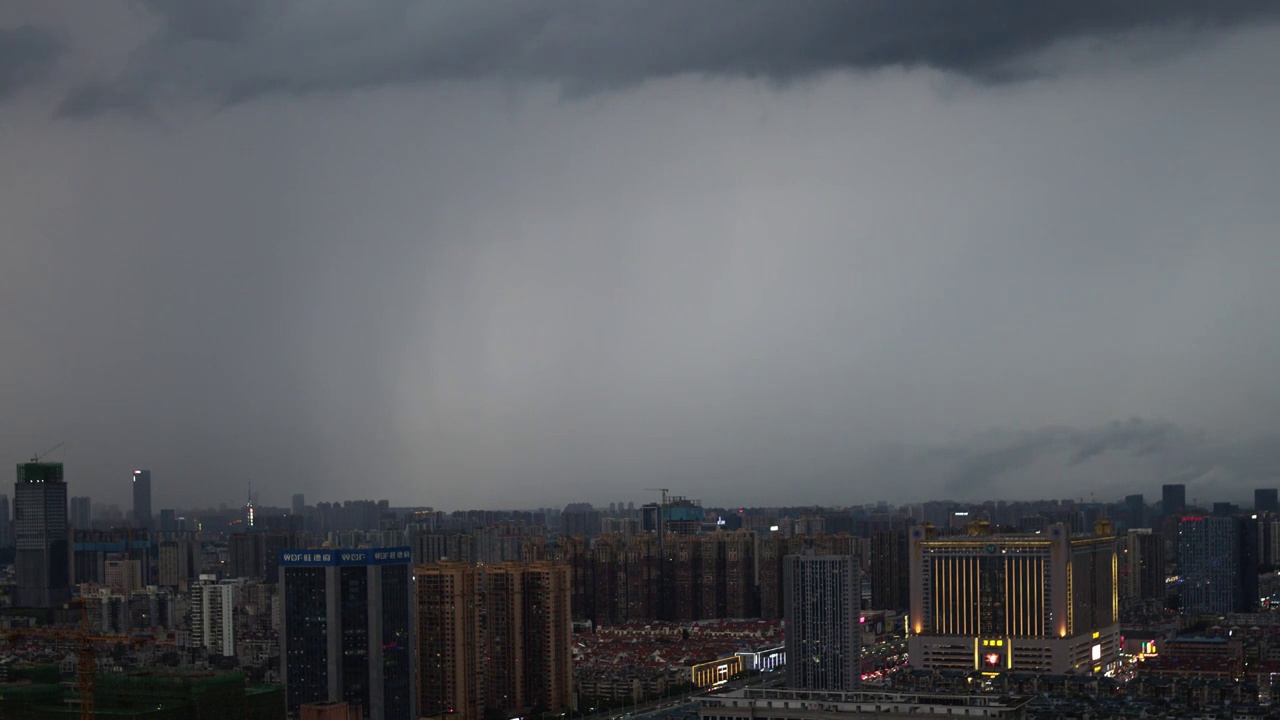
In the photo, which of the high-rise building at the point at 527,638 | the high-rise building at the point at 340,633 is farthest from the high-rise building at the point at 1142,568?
the high-rise building at the point at 340,633

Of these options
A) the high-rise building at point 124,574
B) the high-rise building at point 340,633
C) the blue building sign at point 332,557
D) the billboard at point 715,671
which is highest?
the blue building sign at point 332,557

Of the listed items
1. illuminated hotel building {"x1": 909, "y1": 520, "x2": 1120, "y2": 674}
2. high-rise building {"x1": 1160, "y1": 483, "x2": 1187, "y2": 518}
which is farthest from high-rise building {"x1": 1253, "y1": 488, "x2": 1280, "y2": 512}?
illuminated hotel building {"x1": 909, "y1": 520, "x2": 1120, "y2": 674}

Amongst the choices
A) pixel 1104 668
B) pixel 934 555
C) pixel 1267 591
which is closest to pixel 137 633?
pixel 934 555

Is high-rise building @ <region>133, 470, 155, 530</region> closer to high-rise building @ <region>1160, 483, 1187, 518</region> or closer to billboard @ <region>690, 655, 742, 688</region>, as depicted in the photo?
billboard @ <region>690, 655, 742, 688</region>

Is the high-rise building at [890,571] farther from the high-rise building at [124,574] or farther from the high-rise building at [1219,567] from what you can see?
the high-rise building at [124,574]

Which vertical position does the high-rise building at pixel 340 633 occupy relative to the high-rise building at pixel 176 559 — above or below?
above

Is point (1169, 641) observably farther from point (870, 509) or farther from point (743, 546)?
point (870, 509)
